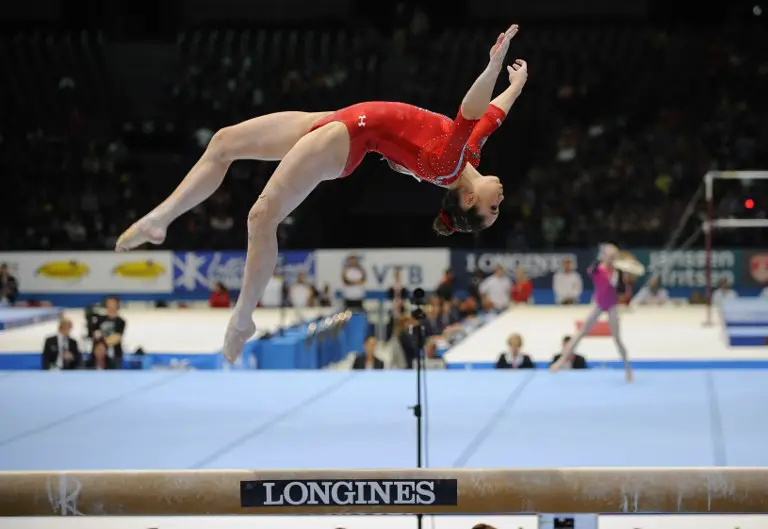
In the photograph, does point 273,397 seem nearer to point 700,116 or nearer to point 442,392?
point 442,392

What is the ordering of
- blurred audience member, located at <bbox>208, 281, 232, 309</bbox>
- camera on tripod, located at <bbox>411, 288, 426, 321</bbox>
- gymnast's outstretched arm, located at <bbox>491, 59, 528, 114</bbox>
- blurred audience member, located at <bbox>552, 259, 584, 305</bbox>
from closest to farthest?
gymnast's outstretched arm, located at <bbox>491, 59, 528, 114</bbox> → camera on tripod, located at <bbox>411, 288, 426, 321</bbox> → blurred audience member, located at <bbox>552, 259, 584, 305</bbox> → blurred audience member, located at <bbox>208, 281, 232, 309</bbox>

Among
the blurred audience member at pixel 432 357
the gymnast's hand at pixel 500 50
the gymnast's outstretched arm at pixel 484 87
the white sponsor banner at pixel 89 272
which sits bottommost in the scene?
the blurred audience member at pixel 432 357

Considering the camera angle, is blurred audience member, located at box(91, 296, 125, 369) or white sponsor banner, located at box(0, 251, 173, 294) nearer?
blurred audience member, located at box(91, 296, 125, 369)

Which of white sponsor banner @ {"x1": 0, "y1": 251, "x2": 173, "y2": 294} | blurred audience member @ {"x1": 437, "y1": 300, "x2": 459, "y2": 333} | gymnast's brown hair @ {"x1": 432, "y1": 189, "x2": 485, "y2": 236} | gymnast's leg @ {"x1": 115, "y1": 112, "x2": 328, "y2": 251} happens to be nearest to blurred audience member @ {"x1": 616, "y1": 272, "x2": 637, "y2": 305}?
blurred audience member @ {"x1": 437, "y1": 300, "x2": 459, "y2": 333}

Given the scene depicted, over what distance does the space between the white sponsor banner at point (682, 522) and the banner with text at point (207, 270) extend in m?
13.3

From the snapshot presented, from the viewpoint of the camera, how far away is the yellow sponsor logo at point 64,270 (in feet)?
65.2

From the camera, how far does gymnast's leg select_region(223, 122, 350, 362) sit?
4.31 metres

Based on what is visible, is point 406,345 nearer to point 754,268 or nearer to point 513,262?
point 513,262

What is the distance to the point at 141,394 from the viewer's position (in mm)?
9250

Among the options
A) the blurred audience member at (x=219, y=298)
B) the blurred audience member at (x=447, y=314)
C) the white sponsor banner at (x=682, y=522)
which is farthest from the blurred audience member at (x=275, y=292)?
the white sponsor banner at (x=682, y=522)

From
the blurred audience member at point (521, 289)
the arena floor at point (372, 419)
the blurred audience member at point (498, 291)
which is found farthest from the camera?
the blurred audience member at point (521, 289)

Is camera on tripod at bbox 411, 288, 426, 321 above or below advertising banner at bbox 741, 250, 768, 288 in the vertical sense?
above

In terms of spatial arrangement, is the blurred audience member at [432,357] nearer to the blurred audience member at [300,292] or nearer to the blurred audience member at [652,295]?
the blurred audience member at [300,292]

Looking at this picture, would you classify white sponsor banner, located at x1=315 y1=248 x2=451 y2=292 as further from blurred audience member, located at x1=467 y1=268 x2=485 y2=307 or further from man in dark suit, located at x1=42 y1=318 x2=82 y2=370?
man in dark suit, located at x1=42 y1=318 x2=82 y2=370
